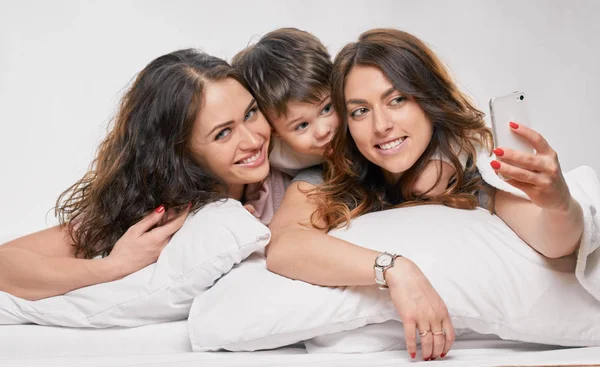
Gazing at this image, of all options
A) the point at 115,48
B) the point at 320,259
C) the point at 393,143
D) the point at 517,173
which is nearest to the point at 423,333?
the point at 320,259

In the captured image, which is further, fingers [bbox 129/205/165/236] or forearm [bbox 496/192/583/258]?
fingers [bbox 129/205/165/236]

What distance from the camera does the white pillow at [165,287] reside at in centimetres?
221

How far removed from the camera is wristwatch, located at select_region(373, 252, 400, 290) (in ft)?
6.23

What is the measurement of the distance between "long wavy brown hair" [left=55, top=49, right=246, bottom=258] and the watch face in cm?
72

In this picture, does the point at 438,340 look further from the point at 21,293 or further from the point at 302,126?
the point at 21,293

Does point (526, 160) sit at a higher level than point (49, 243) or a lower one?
higher

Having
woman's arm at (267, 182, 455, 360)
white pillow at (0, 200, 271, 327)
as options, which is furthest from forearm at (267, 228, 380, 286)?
white pillow at (0, 200, 271, 327)

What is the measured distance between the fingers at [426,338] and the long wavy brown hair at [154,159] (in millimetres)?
875

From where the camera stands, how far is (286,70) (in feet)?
8.13

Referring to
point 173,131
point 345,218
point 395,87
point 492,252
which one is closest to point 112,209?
point 173,131

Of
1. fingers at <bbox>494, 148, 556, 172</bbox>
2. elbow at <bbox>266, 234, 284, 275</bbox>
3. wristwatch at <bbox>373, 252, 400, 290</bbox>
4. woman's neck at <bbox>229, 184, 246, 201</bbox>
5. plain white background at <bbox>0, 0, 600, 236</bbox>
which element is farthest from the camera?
plain white background at <bbox>0, 0, 600, 236</bbox>

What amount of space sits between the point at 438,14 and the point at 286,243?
2269mm

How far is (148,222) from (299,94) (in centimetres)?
61

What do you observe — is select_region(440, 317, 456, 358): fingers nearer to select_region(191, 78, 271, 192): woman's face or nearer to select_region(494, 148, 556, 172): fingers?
select_region(494, 148, 556, 172): fingers
